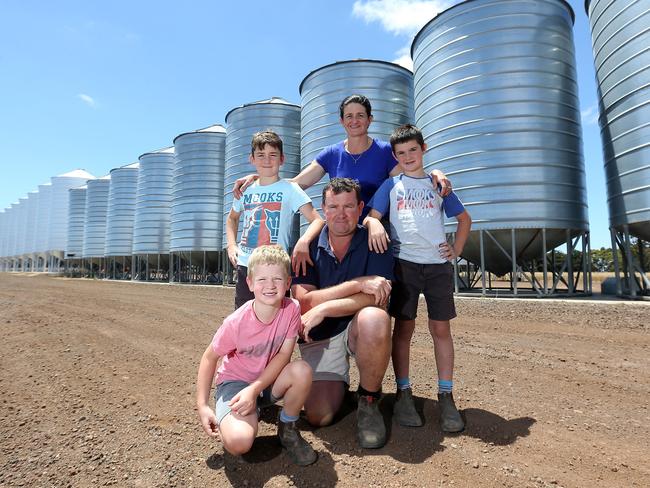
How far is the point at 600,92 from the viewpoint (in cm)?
1124

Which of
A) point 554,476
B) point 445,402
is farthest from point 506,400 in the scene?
point 554,476

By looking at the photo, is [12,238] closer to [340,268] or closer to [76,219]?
[76,219]

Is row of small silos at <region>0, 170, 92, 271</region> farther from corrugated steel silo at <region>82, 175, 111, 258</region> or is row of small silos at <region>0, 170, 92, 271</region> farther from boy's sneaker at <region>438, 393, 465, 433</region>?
boy's sneaker at <region>438, 393, 465, 433</region>

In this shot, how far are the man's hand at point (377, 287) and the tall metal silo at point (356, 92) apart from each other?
509 inches

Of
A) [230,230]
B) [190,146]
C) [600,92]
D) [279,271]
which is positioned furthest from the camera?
[190,146]

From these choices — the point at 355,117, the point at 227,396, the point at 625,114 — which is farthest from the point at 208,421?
the point at 625,114

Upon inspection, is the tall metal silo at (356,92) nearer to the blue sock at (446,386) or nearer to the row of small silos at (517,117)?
the row of small silos at (517,117)

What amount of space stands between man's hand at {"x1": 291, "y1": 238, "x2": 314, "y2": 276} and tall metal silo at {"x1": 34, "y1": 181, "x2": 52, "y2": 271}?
228 ft

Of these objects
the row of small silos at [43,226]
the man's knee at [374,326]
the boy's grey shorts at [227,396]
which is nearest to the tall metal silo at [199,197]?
the boy's grey shorts at [227,396]

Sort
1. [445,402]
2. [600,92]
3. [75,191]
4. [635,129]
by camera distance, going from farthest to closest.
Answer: [75,191]
[600,92]
[635,129]
[445,402]

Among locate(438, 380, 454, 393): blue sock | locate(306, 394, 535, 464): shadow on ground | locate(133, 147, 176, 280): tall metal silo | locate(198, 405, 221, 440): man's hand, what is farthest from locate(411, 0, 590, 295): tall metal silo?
locate(133, 147, 176, 280): tall metal silo

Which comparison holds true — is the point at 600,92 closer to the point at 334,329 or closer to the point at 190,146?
the point at 334,329

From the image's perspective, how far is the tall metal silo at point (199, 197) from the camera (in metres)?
24.8

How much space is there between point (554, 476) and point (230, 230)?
2.80 m
